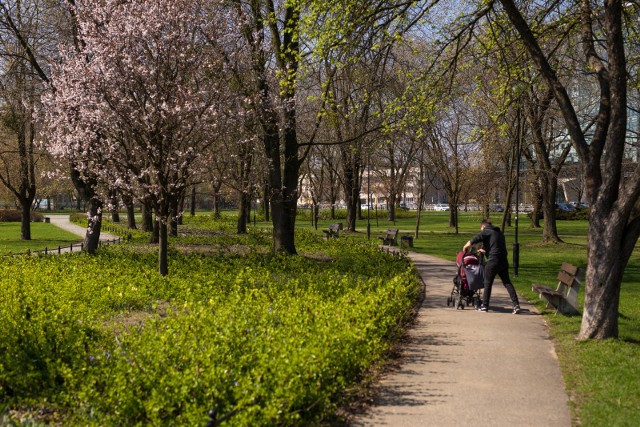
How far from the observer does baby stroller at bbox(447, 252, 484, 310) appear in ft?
37.9

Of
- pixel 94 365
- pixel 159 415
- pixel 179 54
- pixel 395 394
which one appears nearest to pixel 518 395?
pixel 395 394

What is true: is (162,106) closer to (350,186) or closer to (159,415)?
(159,415)

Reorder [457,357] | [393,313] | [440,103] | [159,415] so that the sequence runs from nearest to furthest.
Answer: [159,415], [457,357], [393,313], [440,103]

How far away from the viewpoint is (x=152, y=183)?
13773 millimetres

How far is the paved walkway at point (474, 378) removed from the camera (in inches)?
227

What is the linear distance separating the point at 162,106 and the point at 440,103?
242 inches

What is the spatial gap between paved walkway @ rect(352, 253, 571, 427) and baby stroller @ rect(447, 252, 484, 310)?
0.70 metres

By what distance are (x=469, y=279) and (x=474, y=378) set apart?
475cm

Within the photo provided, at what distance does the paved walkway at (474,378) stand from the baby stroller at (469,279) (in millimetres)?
696

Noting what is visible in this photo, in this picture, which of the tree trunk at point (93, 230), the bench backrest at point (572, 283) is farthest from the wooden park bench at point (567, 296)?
the tree trunk at point (93, 230)

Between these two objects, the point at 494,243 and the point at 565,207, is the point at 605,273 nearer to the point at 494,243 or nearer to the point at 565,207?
the point at 494,243

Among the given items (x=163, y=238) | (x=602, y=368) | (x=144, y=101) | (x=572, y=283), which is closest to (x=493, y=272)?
(x=572, y=283)

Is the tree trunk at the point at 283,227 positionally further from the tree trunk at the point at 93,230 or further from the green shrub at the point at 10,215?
the green shrub at the point at 10,215

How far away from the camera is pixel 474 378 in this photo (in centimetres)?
700
